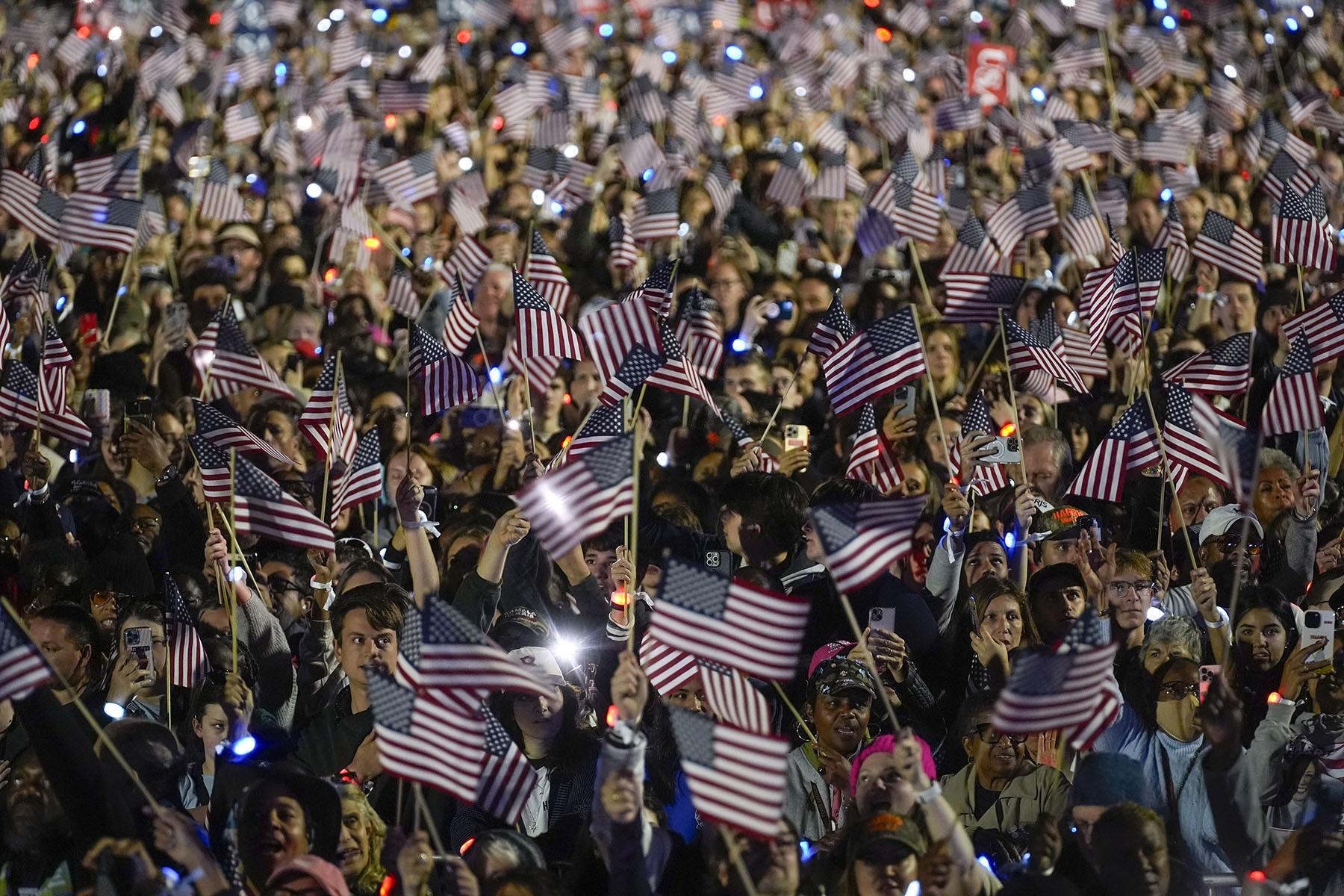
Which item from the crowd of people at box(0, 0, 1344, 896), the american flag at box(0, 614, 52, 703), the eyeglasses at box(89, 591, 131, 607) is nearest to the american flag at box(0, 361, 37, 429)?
the crowd of people at box(0, 0, 1344, 896)

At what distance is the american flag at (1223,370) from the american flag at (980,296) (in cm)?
147

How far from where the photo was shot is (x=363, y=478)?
9320 millimetres

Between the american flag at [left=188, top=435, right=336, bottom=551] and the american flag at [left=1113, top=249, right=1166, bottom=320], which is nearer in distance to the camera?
the american flag at [left=188, top=435, right=336, bottom=551]

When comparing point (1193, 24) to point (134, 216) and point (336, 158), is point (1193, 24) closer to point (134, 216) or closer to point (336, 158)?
point (336, 158)

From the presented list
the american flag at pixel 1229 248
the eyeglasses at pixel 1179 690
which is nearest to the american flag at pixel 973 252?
the american flag at pixel 1229 248

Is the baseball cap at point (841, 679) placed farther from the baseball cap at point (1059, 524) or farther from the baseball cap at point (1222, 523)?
the baseball cap at point (1222, 523)

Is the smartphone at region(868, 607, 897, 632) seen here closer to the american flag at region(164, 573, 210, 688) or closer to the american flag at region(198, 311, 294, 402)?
the american flag at region(164, 573, 210, 688)

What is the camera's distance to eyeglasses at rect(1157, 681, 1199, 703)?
731 cm

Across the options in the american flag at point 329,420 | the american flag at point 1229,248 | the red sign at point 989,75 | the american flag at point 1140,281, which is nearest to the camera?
the american flag at point 329,420

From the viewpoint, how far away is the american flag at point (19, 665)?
5.94 m

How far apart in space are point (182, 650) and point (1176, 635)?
173 inches

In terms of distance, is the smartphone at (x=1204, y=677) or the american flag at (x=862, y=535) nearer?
the american flag at (x=862, y=535)

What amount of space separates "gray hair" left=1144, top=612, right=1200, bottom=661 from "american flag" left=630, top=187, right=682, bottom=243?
24.1ft

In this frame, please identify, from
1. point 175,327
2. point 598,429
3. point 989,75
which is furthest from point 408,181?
point 989,75
